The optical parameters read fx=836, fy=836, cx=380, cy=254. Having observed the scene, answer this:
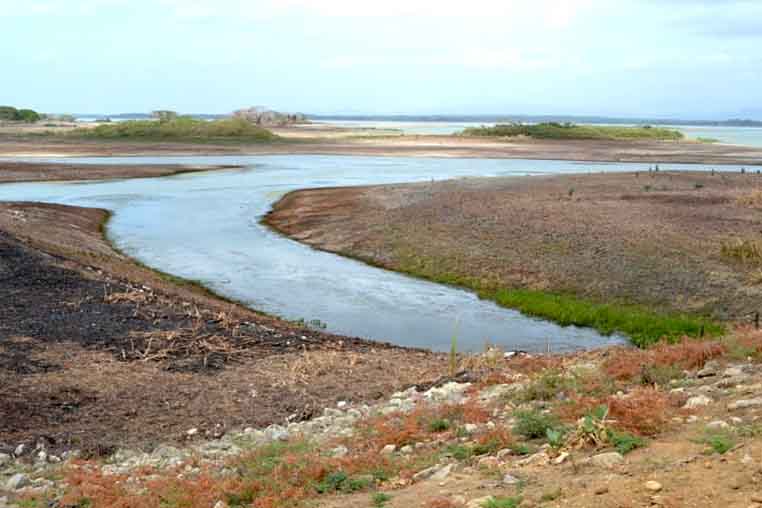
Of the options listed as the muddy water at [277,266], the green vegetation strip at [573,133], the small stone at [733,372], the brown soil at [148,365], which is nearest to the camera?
the small stone at [733,372]

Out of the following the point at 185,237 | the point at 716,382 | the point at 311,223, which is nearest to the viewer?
the point at 716,382

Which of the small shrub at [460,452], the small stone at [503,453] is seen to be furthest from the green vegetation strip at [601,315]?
the small stone at [503,453]

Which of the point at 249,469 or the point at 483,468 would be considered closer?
the point at 483,468

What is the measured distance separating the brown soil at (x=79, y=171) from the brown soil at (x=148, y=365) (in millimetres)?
38768

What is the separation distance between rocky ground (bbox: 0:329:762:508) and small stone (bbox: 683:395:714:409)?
2 cm

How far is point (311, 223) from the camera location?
36906mm

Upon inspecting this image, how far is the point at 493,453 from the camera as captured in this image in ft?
26.3

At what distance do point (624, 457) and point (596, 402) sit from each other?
1848 millimetres

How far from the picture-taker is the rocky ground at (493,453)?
640 cm

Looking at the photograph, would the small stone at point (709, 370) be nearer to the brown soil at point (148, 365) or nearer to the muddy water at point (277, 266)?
the brown soil at point (148, 365)

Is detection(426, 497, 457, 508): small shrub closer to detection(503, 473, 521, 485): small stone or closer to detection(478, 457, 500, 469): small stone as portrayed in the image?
detection(503, 473, 521, 485): small stone

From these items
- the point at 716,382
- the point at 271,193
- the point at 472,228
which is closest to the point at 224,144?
the point at 271,193

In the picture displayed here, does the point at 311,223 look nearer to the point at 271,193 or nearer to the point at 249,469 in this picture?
the point at 271,193

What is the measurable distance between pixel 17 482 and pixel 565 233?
880 inches
